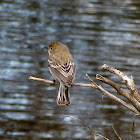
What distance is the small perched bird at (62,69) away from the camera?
20.7 feet

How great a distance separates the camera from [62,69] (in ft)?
22.8

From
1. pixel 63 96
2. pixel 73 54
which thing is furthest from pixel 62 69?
pixel 73 54

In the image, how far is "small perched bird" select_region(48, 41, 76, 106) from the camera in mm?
6317

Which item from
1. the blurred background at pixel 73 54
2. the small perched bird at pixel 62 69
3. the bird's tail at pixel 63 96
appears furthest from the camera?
the blurred background at pixel 73 54

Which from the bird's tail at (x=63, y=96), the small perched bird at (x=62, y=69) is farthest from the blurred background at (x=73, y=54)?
the bird's tail at (x=63, y=96)

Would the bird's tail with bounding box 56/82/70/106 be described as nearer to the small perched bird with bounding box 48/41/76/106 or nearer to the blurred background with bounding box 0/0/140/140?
the small perched bird with bounding box 48/41/76/106

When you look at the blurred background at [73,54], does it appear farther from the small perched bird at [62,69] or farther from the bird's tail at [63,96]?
the bird's tail at [63,96]

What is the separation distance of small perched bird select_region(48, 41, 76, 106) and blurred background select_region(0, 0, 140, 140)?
94.5 inches

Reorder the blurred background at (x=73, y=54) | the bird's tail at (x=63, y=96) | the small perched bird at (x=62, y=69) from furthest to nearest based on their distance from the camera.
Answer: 1. the blurred background at (x=73, y=54)
2. the small perched bird at (x=62, y=69)
3. the bird's tail at (x=63, y=96)

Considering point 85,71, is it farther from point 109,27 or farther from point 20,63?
point 109,27

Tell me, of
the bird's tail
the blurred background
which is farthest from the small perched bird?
the blurred background

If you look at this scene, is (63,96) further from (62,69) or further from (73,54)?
(73,54)

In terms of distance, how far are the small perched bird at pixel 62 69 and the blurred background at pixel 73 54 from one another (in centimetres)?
240

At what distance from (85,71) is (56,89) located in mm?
1071
